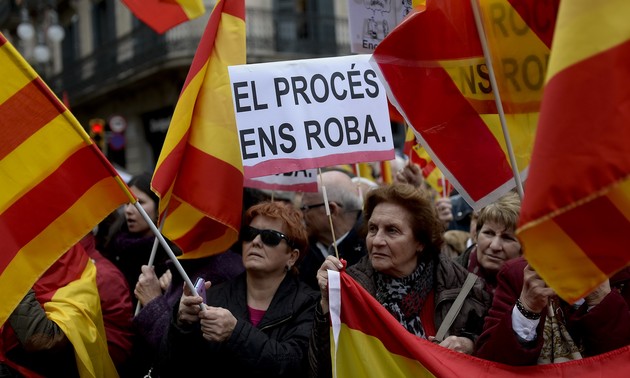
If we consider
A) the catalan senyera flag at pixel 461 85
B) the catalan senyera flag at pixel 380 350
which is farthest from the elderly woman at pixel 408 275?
the catalan senyera flag at pixel 461 85

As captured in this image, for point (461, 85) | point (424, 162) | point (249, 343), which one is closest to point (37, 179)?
point (249, 343)

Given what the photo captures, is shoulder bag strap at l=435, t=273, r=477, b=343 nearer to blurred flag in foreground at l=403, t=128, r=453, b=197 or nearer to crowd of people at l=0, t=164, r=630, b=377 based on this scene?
crowd of people at l=0, t=164, r=630, b=377

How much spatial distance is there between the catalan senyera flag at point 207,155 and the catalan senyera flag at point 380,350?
1008 millimetres

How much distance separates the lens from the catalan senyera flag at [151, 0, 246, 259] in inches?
153

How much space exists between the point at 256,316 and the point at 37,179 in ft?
3.73

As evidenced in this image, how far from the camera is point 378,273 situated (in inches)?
138

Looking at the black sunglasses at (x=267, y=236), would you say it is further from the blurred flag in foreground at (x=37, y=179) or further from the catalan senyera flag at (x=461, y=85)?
the catalan senyera flag at (x=461, y=85)

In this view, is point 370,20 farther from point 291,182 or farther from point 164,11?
point 164,11

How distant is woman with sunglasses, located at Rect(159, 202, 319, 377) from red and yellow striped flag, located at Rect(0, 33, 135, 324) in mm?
576

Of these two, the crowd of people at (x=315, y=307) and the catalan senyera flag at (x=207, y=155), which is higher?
the catalan senyera flag at (x=207, y=155)

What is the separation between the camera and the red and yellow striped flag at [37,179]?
307 centimetres

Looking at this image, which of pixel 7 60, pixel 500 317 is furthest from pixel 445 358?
pixel 7 60

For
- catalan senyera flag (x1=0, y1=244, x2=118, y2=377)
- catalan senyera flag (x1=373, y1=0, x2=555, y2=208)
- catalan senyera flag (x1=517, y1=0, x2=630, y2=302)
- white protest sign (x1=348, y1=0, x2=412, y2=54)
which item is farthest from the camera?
white protest sign (x1=348, y1=0, x2=412, y2=54)

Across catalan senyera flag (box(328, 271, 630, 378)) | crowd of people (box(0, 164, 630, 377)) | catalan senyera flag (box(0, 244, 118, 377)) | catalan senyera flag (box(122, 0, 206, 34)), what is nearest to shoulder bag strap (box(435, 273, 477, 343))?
crowd of people (box(0, 164, 630, 377))
